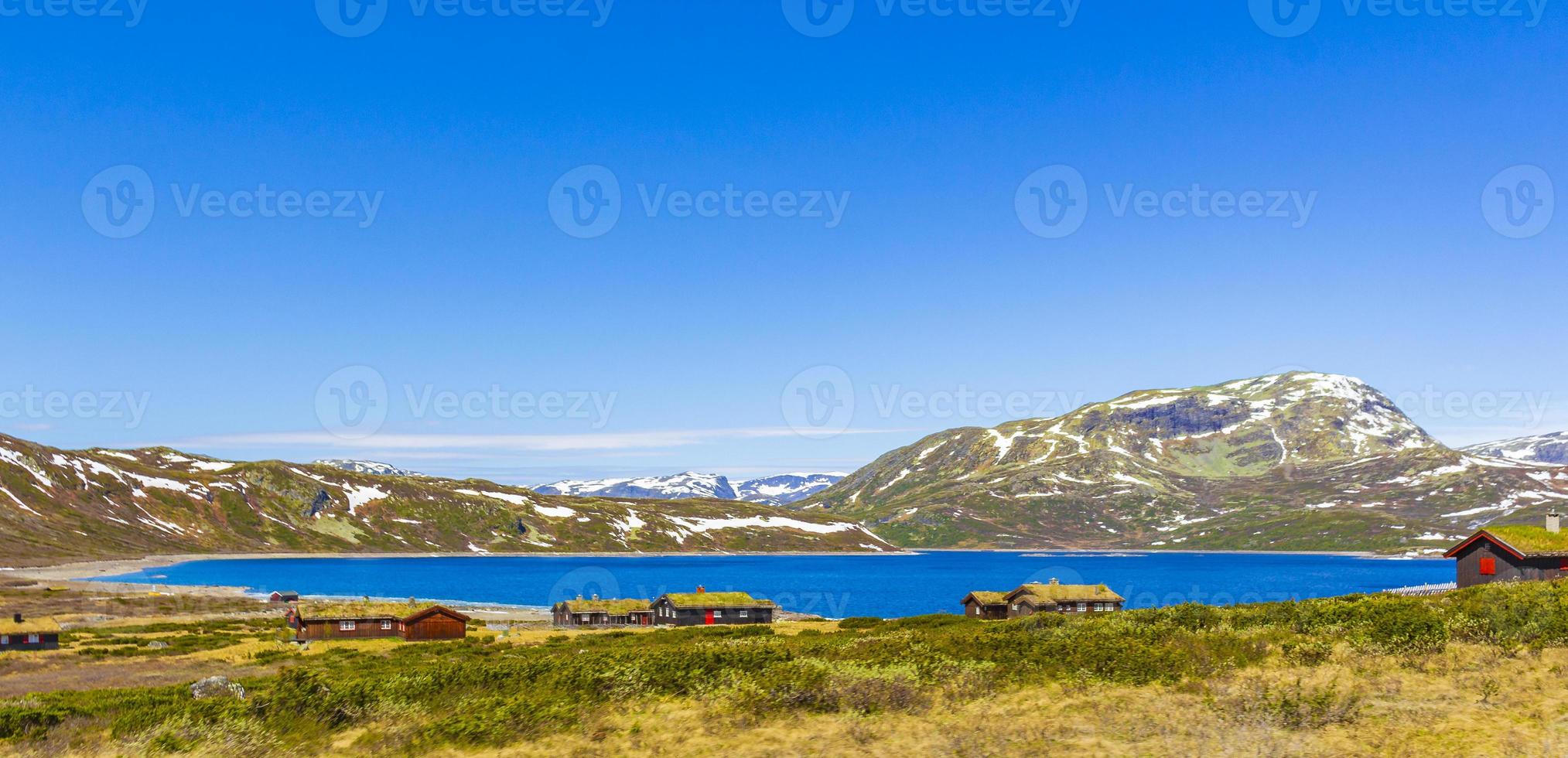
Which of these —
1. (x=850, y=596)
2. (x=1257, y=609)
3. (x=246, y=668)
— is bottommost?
(x=850, y=596)

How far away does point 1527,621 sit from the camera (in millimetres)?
30484

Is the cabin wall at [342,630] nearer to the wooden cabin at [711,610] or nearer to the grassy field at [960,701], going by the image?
the wooden cabin at [711,610]

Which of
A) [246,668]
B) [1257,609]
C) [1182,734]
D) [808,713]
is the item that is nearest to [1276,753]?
[1182,734]

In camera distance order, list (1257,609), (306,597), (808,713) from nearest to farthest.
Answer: (808,713)
(1257,609)
(306,597)

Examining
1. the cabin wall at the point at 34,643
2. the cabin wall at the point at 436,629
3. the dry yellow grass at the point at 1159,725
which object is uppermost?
the dry yellow grass at the point at 1159,725

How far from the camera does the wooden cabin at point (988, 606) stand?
96.4 m

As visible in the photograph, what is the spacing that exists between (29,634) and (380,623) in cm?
2672

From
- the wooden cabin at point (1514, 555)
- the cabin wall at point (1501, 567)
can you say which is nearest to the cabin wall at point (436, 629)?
the wooden cabin at point (1514, 555)

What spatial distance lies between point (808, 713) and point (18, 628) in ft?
271

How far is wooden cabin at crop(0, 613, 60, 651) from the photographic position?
76.4 metres

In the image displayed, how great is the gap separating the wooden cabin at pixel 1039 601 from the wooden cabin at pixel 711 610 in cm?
2553

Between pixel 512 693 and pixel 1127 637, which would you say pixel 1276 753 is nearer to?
pixel 1127 637

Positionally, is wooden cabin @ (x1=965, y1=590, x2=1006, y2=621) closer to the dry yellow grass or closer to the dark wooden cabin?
the dark wooden cabin

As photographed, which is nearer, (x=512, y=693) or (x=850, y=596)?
(x=512, y=693)
